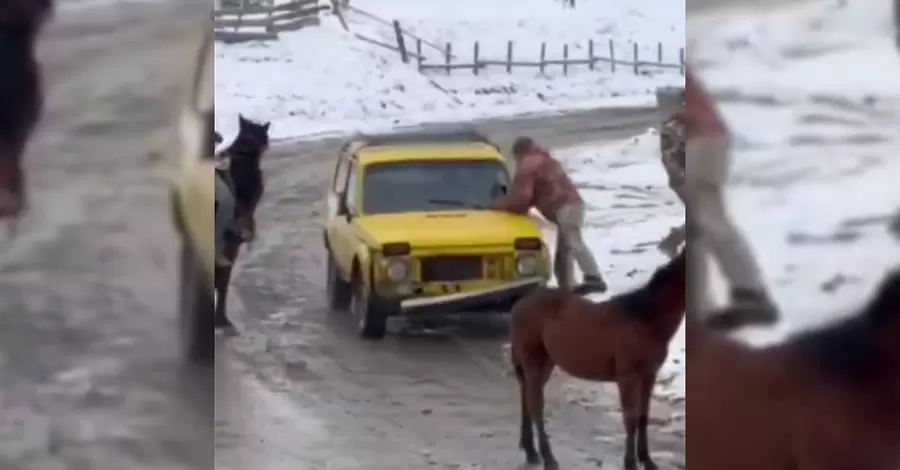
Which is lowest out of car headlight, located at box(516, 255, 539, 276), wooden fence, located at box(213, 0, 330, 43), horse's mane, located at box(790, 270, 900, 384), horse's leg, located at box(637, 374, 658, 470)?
horse's leg, located at box(637, 374, 658, 470)

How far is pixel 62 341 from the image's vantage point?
68.9 inches

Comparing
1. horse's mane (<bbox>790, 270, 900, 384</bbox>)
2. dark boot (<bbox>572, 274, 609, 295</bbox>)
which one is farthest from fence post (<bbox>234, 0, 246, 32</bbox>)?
horse's mane (<bbox>790, 270, 900, 384</bbox>)

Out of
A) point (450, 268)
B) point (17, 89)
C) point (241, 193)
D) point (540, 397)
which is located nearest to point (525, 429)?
point (540, 397)

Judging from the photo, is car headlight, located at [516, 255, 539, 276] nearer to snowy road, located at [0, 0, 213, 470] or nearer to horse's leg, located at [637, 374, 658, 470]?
horse's leg, located at [637, 374, 658, 470]

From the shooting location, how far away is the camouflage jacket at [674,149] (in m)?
1.75

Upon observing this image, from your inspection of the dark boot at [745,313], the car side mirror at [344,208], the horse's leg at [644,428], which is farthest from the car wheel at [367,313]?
the dark boot at [745,313]

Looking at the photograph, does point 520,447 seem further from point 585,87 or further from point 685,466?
point 585,87

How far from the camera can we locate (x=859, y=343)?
167cm

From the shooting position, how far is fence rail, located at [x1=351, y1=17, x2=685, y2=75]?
1.75 metres

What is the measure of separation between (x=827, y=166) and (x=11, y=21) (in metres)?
1.36

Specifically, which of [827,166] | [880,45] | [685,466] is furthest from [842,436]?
[880,45]

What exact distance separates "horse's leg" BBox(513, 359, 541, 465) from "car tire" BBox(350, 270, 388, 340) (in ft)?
0.78

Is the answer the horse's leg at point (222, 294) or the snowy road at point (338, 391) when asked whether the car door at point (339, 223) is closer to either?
the snowy road at point (338, 391)

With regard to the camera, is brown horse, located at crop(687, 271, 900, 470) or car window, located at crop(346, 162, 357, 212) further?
car window, located at crop(346, 162, 357, 212)
